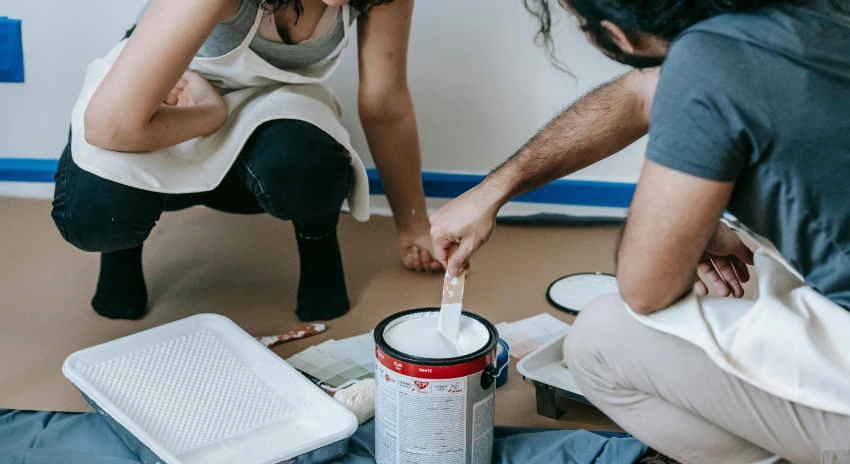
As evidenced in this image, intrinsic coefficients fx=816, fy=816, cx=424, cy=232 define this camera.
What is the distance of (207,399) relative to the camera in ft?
3.66

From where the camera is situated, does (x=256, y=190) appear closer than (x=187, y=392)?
No

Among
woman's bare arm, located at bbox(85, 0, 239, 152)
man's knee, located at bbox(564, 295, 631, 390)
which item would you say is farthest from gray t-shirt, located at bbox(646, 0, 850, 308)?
woman's bare arm, located at bbox(85, 0, 239, 152)

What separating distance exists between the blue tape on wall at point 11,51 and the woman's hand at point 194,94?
28.4 inches

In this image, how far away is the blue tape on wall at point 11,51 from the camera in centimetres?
183

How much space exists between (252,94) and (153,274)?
1.47ft

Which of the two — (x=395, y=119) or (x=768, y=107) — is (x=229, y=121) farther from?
(x=768, y=107)

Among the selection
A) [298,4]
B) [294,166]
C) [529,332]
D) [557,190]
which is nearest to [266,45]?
[298,4]

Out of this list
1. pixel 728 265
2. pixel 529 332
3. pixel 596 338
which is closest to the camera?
Answer: pixel 596 338

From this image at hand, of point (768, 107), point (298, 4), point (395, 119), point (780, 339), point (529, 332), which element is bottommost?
point (529, 332)

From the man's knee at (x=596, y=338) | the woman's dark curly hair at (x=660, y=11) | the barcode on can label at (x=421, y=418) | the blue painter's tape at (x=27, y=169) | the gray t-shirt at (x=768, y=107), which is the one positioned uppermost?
the woman's dark curly hair at (x=660, y=11)

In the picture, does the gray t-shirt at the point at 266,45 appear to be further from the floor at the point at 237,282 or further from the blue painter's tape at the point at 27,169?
the blue painter's tape at the point at 27,169

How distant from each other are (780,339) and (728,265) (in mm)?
287

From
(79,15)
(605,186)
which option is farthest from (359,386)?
(79,15)

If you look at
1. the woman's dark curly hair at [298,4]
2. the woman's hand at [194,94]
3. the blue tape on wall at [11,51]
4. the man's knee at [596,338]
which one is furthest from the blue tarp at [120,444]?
the blue tape on wall at [11,51]
